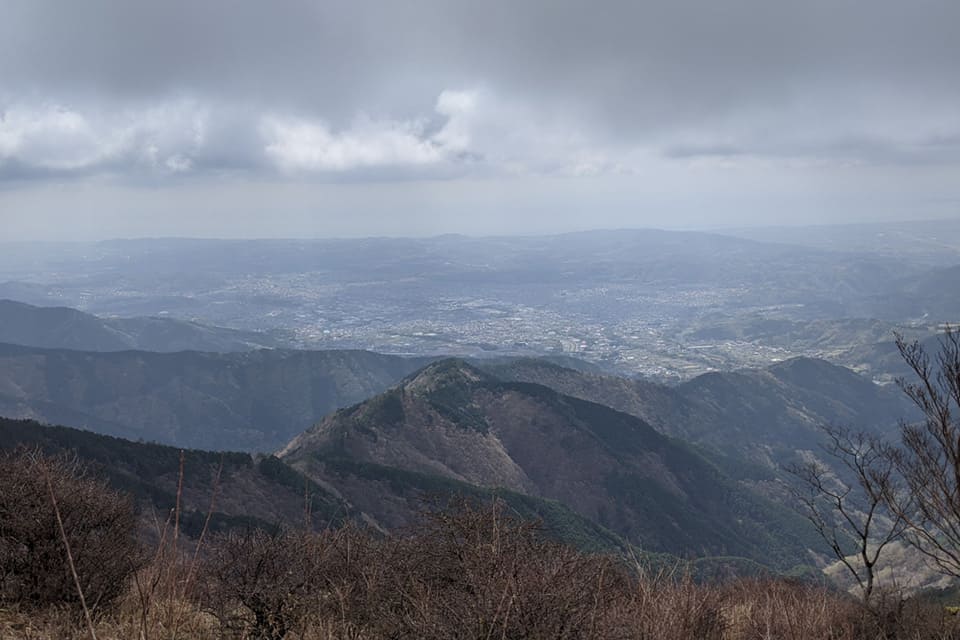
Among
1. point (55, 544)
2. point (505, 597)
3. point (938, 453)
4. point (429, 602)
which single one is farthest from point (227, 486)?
point (505, 597)

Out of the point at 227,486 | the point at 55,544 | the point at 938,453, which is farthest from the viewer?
the point at 227,486

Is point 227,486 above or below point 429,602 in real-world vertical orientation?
below

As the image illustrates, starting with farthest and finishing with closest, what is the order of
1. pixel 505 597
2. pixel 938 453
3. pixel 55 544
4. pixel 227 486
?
pixel 227 486, pixel 938 453, pixel 55 544, pixel 505 597

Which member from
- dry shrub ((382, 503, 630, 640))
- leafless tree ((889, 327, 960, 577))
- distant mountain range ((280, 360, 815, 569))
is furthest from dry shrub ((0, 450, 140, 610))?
distant mountain range ((280, 360, 815, 569))

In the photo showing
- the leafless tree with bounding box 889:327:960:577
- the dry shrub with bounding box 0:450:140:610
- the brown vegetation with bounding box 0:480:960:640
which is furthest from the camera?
the leafless tree with bounding box 889:327:960:577

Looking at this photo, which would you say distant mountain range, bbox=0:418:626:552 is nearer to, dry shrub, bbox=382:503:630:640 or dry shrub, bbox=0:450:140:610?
dry shrub, bbox=0:450:140:610

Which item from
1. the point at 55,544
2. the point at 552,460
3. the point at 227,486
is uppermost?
the point at 55,544

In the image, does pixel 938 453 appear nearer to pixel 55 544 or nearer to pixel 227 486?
pixel 55 544

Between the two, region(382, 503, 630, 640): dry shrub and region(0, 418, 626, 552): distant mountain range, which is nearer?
region(382, 503, 630, 640): dry shrub

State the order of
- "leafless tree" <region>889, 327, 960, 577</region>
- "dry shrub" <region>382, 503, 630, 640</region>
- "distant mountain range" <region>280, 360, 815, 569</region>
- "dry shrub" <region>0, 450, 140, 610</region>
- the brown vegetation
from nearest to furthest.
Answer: "dry shrub" <region>382, 503, 630, 640</region>
the brown vegetation
"dry shrub" <region>0, 450, 140, 610</region>
"leafless tree" <region>889, 327, 960, 577</region>
"distant mountain range" <region>280, 360, 815, 569</region>

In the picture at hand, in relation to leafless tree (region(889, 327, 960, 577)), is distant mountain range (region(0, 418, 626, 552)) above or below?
below
